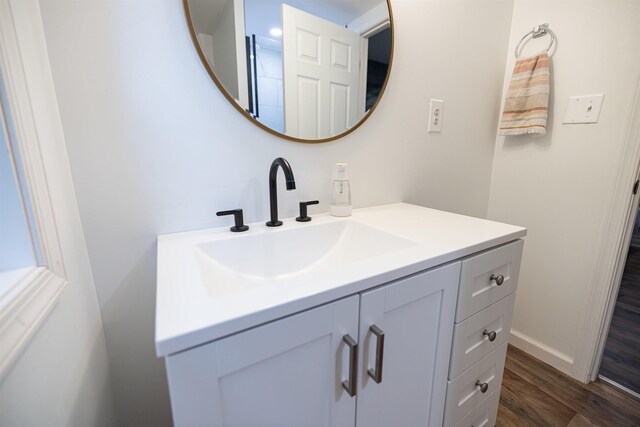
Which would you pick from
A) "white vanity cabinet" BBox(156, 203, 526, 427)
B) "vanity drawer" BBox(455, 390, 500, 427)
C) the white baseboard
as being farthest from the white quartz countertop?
the white baseboard

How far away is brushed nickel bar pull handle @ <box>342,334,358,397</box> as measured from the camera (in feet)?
1.76

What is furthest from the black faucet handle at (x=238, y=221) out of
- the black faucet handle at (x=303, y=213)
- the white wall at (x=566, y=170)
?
the white wall at (x=566, y=170)

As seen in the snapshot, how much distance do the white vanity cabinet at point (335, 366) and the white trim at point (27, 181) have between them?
0.24 m

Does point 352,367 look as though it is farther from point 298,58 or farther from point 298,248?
point 298,58

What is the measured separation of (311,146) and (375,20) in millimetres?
525

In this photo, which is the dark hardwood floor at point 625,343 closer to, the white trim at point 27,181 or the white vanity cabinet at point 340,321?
the white vanity cabinet at point 340,321

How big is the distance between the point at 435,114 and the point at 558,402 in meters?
1.38

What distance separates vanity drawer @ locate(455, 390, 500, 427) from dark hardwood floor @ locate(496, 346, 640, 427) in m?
0.16

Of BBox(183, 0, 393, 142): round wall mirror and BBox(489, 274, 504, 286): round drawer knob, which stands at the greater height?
BBox(183, 0, 393, 142): round wall mirror

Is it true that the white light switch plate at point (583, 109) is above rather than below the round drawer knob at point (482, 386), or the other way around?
above

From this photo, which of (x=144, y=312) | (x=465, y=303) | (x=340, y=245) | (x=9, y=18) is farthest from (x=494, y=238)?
(x=9, y=18)

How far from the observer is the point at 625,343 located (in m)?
1.58

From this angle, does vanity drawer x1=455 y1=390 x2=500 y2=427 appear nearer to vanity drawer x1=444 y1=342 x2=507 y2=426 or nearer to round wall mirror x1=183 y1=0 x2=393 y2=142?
vanity drawer x1=444 y1=342 x2=507 y2=426

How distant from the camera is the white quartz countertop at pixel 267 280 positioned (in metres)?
0.41
